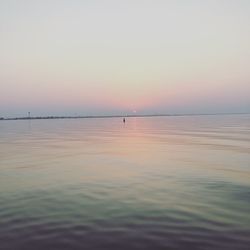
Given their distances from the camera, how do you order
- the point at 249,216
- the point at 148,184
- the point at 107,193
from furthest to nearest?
1. the point at 148,184
2. the point at 107,193
3. the point at 249,216

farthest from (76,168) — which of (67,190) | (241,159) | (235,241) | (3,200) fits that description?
(235,241)

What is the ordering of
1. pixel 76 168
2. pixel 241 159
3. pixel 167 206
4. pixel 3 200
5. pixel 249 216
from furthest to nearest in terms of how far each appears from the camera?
pixel 241 159 < pixel 76 168 < pixel 3 200 < pixel 167 206 < pixel 249 216

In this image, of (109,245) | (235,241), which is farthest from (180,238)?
(109,245)

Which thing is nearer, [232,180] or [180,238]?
[180,238]

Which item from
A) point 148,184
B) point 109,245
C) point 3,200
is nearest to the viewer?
A: point 109,245

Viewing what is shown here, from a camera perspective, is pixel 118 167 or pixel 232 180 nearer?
pixel 232 180

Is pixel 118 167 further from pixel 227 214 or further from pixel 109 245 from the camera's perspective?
pixel 109 245

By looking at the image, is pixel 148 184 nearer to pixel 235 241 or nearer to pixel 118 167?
pixel 118 167

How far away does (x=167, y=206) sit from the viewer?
12.7m

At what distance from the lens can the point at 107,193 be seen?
49.5ft

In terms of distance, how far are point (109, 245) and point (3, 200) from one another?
6.98 metres

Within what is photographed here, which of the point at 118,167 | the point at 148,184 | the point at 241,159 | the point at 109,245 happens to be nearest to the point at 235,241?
the point at 109,245

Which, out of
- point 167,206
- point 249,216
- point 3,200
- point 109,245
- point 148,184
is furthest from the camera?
point 148,184

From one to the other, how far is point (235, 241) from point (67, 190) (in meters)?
9.12
